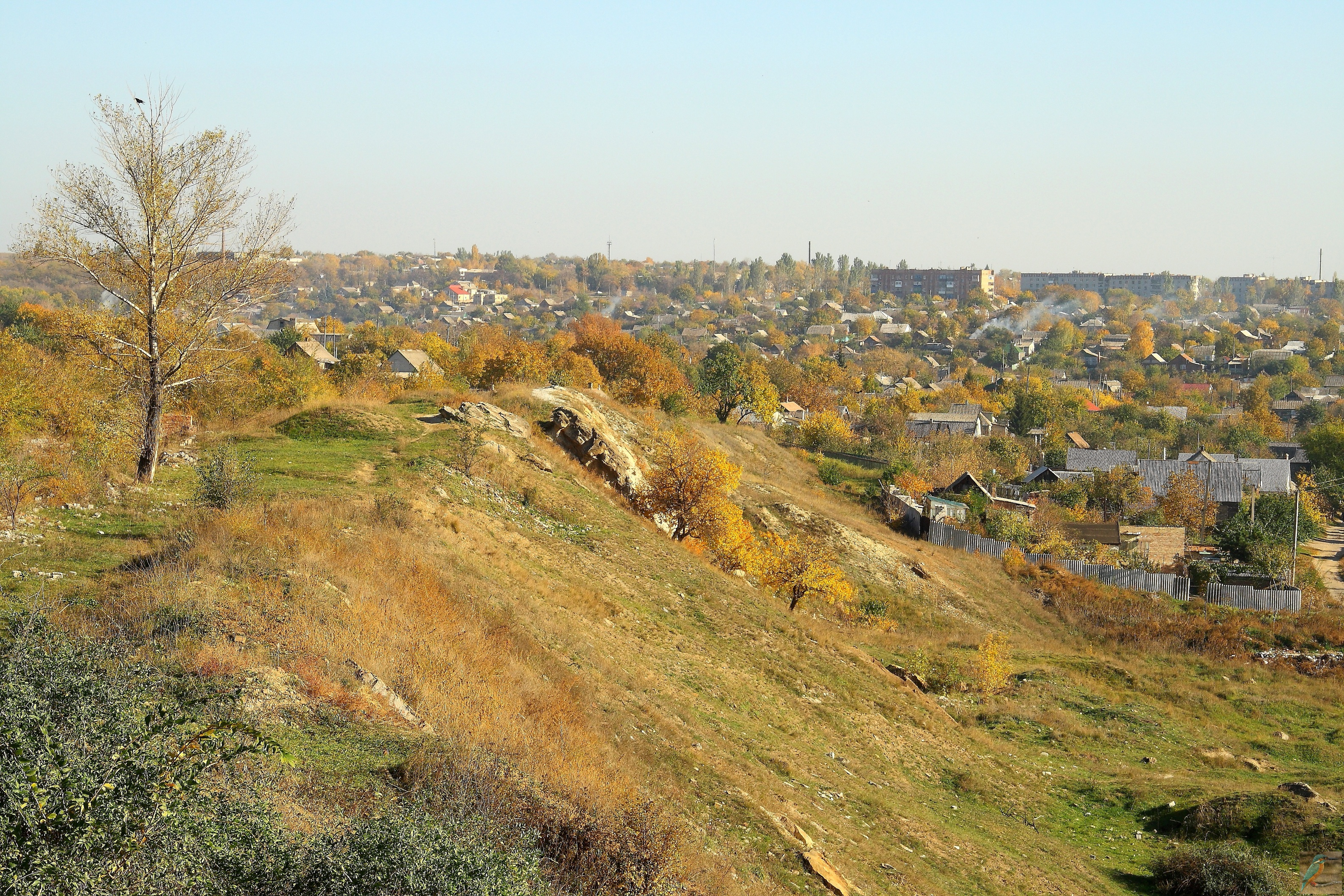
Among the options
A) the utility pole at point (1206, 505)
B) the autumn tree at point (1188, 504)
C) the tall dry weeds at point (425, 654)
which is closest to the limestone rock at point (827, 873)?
the tall dry weeds at point (425, 654)

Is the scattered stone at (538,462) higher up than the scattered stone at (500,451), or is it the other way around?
the scattered stone at (500,451)

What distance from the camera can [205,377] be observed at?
15.6 metres

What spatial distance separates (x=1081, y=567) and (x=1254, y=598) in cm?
518

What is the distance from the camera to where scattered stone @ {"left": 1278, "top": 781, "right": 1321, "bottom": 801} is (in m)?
15.5

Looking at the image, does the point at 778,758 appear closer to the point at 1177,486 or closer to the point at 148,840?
the point at 148,840

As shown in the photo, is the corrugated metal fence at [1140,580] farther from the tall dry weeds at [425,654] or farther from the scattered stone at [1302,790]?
the tall dry weeds at [425,654]

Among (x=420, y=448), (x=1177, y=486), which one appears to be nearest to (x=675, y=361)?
(x=1177, y=486)

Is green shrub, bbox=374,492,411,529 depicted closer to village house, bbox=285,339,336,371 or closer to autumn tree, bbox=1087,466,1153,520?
village house, bbox=285,339,336,371

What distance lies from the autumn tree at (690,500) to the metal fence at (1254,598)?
16805 millimetres

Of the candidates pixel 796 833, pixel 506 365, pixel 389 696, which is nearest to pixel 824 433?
pixel 506 365

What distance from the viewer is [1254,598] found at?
31.5 metres

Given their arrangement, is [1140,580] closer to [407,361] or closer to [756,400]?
[756,400]

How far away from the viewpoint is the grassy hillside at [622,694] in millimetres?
8156

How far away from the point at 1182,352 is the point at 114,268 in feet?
478
